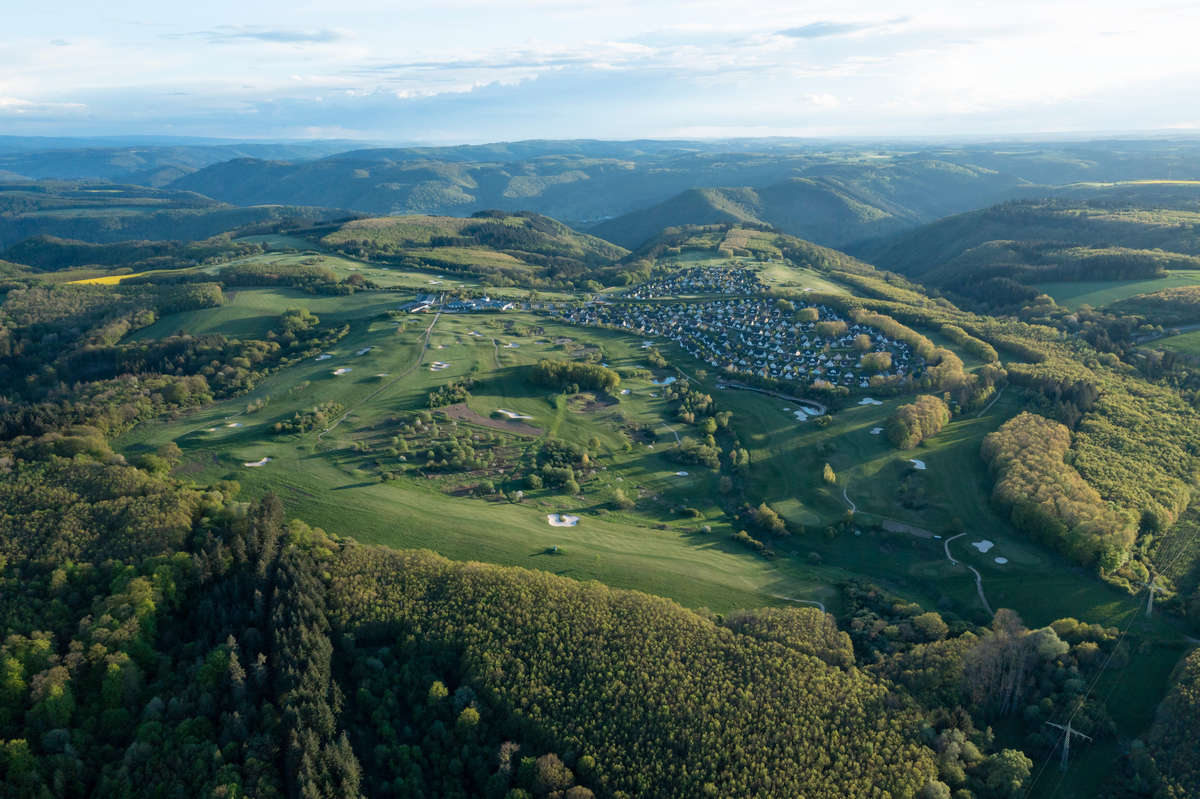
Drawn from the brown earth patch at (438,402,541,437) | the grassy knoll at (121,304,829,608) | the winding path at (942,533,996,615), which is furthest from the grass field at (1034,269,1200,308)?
the brown earth patch at (438,402,541,437)

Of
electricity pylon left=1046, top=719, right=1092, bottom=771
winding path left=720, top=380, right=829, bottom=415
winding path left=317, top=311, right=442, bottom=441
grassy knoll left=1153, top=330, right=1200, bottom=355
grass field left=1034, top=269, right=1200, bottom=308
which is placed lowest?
electricity pylon left=1046, top=719, right=1092, bottom=771

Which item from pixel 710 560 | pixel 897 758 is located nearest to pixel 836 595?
pixel 710 560

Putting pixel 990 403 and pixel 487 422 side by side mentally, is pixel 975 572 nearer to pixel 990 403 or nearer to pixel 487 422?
pixel 990 403

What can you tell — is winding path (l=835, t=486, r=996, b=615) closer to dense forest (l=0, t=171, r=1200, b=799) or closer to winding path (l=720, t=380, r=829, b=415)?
dense forest (l=0, t=171, r=1200, b=799)

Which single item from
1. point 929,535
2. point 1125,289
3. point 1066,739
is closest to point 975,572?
point 929,535

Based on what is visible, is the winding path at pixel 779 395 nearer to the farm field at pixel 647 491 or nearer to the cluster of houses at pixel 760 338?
the farm field at pixel 647 491

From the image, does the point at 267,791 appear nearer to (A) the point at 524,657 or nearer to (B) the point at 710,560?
(A) the point at 524,657
